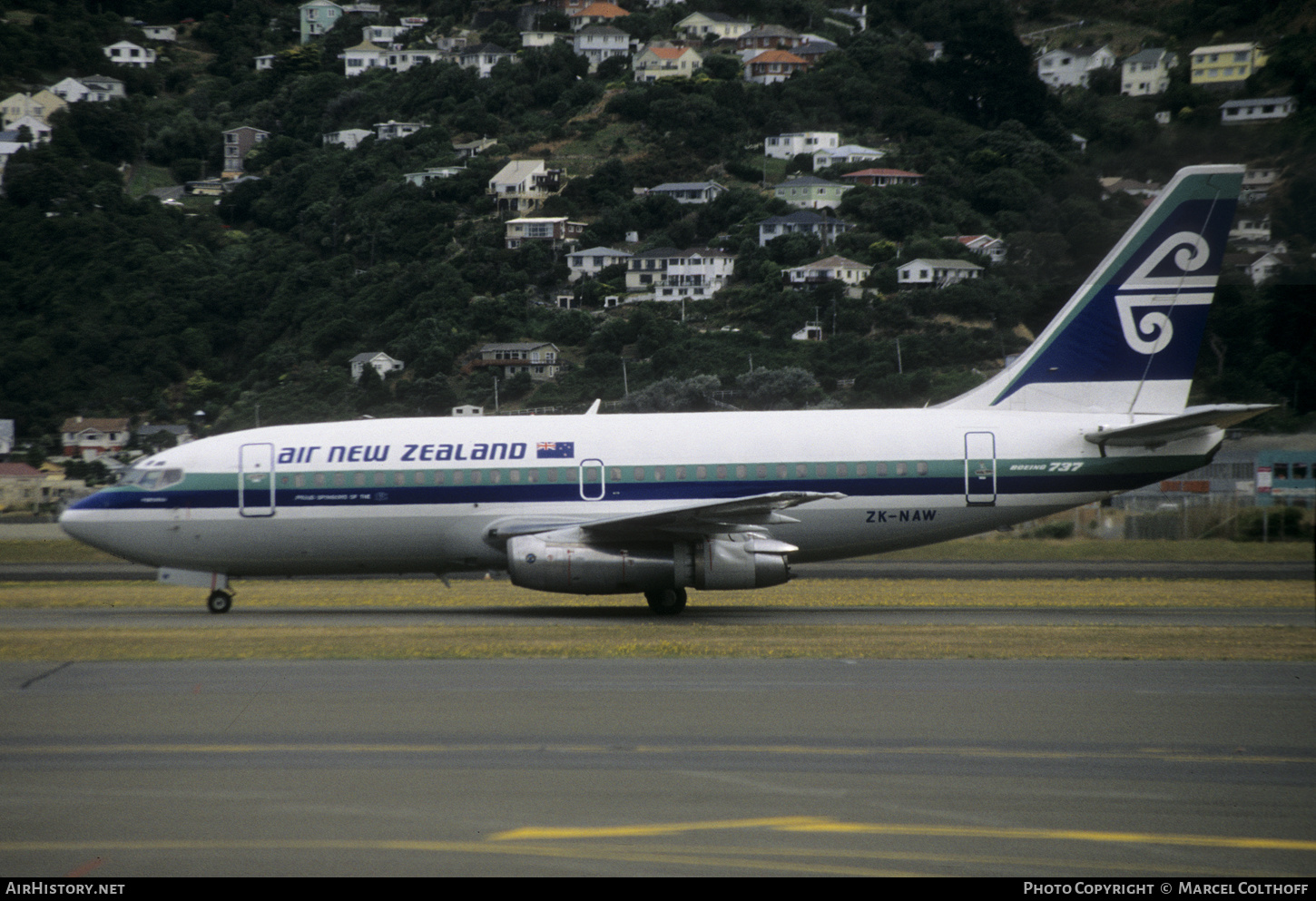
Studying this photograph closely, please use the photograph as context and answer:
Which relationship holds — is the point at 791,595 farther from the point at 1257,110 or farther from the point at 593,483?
the point at 1257,110

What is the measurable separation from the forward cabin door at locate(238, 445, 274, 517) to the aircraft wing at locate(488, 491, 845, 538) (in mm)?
4617

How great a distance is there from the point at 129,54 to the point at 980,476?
164204mm

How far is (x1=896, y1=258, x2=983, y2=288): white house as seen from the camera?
67.7 m

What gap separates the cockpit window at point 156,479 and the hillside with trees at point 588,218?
1955 centimetres

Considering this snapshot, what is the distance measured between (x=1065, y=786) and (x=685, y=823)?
11.5ft

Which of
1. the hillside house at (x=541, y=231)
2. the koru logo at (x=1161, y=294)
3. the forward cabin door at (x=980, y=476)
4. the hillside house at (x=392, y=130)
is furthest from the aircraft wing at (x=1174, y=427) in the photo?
the hillside house at (x=392, y=130)

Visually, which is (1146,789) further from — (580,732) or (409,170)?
(409,170)

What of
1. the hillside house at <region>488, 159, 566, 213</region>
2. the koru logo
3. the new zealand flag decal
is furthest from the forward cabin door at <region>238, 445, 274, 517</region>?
the hillside house at <region>488, 159, 566, 213</region>

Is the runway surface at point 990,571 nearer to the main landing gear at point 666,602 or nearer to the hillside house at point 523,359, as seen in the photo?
the main landing gear at point 666,602

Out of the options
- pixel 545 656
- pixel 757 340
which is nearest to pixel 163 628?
pixel 545 656

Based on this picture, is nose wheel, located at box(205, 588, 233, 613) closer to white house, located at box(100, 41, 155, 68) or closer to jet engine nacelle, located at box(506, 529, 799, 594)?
jet engine nacelle, located at box(506, 529, 799, 594)

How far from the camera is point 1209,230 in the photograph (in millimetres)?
23750

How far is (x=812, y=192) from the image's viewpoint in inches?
4429

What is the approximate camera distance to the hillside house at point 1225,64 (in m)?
20.8
